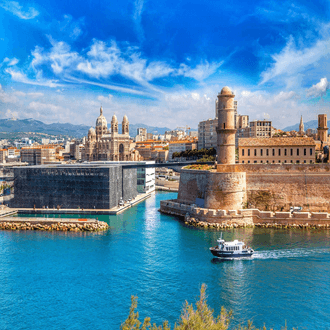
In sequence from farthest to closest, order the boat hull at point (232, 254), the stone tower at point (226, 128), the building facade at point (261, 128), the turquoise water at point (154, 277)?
the building facade at point (261, 128), the stone tower at point (226, 128), the boat hull at point (232, 254), the turquoise water at point (154, 277)

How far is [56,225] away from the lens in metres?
37.4

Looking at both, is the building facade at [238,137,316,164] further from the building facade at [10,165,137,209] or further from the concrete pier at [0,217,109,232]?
the concrete pier at [0,217,109,232]

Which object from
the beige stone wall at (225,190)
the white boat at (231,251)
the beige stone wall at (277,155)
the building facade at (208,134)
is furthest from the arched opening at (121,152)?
the white boat at (231,251)

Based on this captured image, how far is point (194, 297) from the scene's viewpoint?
20.7 m

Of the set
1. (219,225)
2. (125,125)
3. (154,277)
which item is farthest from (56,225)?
(125,125)

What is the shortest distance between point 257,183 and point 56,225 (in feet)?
69.3

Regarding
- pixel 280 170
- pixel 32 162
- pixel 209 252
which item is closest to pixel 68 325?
pixel 209 252

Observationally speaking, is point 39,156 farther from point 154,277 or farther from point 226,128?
point 154,277

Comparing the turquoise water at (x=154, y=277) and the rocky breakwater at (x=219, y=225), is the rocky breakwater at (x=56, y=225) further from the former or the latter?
the rocky breakwater at (x=219, y=225)

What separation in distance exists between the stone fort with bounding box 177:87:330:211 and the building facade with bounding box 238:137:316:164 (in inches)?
163

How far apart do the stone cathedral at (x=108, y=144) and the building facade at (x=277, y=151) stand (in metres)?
74.2

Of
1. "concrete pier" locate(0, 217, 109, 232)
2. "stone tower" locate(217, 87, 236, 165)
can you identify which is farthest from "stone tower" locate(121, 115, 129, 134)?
"concrete pier" locate(0, 217, 109, 232)

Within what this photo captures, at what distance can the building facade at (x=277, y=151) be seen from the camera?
141 feet

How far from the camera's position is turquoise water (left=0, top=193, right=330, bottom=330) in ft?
62.9
